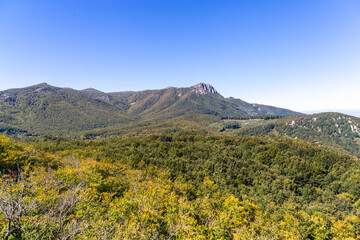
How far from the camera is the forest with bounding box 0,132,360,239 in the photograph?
2044cm

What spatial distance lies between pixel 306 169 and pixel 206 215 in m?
110

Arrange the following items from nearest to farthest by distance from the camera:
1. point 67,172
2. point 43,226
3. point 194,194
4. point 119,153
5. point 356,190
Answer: point 43,226
point 67,172
point 194,194
point 356,190
point 119,153

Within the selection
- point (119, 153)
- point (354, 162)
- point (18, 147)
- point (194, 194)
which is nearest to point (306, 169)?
point (354, 162)

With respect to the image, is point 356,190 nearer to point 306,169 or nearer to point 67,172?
point 306,169

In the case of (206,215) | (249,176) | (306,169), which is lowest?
(249,176)

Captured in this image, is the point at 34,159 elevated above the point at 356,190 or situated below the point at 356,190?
above

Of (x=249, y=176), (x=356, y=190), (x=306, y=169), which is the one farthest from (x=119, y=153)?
(x=356, y=190)

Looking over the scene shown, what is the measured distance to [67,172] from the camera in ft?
132

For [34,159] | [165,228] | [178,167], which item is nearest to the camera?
[165,228]

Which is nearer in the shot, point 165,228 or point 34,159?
point 165,228

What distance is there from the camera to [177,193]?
60.1 m

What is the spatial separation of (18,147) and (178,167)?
7770 cm

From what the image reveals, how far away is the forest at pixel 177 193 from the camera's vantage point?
20438 millimetres

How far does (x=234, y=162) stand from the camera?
114m
